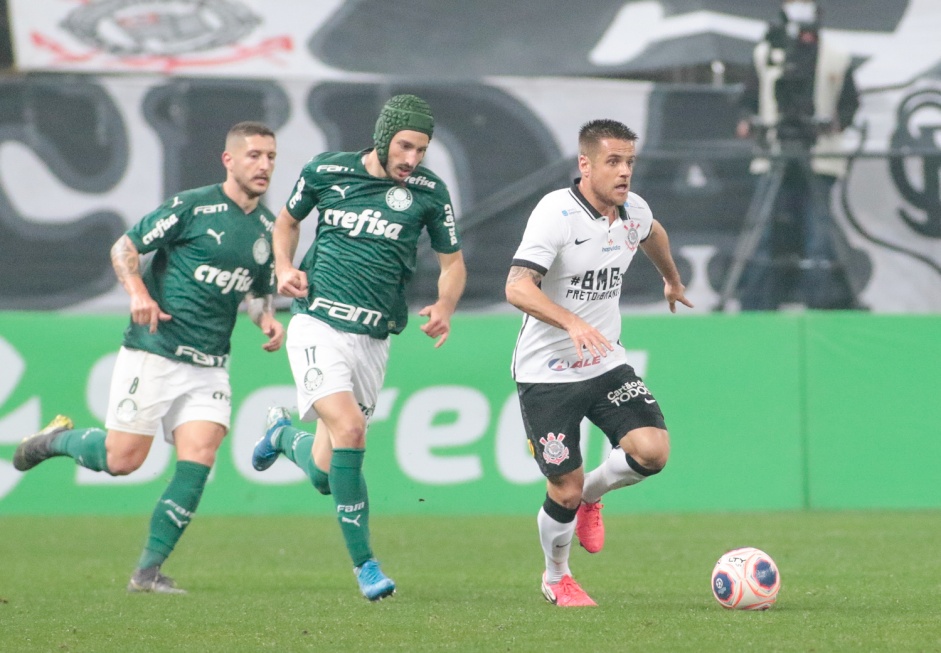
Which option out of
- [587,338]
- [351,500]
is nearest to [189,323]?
[351,500]

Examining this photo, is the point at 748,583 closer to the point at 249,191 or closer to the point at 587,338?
the point at 587,338

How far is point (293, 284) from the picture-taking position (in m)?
7.16

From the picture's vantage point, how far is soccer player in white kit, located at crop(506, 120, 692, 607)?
701cm

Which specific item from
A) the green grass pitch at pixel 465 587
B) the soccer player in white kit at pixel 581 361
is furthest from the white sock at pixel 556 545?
the green grass pitch at pixel 465 587

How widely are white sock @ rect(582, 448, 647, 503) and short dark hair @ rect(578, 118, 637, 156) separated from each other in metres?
1.45

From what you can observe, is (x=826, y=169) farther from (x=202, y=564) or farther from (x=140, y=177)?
(x=202, y=564)

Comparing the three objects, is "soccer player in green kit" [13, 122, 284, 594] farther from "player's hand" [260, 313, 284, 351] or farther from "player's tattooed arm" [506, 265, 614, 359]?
"player's tattooed arm" [506, 265, 614, 359]

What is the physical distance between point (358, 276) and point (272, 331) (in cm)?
89

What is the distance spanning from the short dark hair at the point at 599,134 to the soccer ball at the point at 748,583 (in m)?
1.99

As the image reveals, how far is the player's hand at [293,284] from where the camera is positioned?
7.15m

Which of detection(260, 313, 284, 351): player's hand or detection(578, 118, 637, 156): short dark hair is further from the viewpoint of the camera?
detection(260, 313, 284, 351): player's hand

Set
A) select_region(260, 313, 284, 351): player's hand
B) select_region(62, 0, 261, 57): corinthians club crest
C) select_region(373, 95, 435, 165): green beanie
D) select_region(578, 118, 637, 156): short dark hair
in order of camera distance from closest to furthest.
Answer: select_region(578, 118, 637, 156): short dark hair, select_region(373, 95, 435, 165): green beanie, select_region(260, 313, 284, 351): player's hand, select_region(62, 0, 261, 57): corinthians club crest

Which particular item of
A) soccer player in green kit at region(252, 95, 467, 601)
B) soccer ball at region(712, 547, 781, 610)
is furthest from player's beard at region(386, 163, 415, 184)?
soccer ball at region(712, 547, 781, 610)

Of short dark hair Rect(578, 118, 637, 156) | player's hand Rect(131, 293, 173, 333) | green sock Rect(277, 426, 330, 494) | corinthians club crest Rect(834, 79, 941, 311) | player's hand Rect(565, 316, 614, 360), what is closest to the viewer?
player's hand Rect(565, 316, 614, 360)
